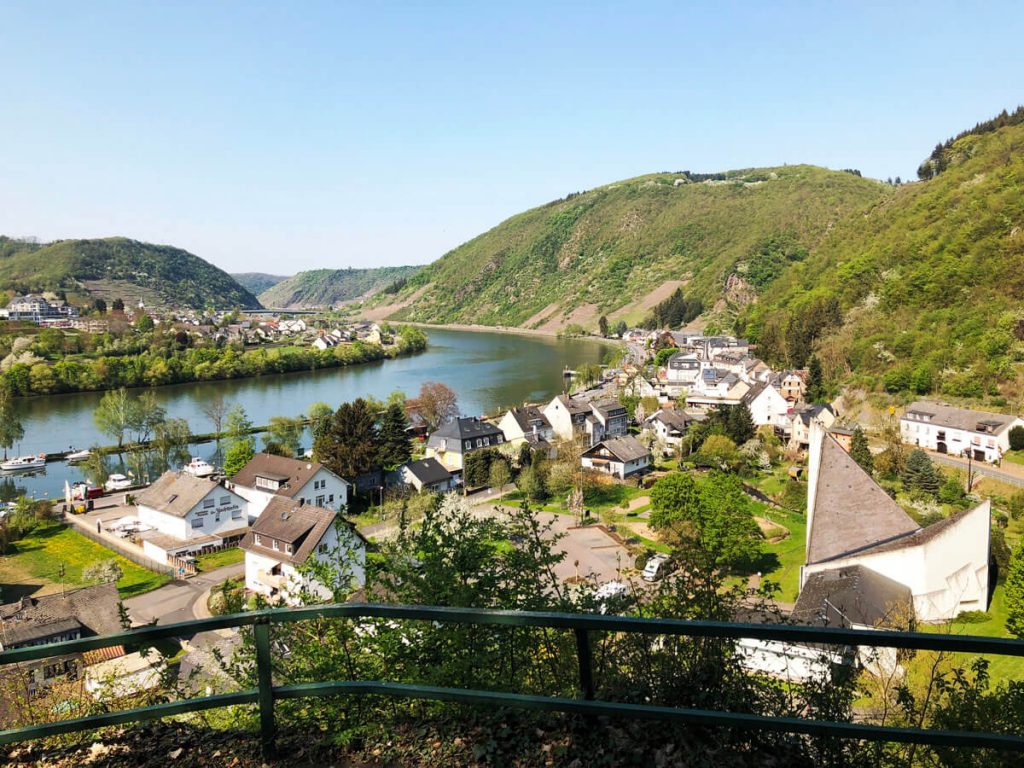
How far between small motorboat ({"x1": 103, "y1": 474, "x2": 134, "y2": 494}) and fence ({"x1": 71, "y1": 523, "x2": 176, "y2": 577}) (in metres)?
5.66

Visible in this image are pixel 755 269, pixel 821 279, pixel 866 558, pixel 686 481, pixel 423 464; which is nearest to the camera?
pixel 866 558

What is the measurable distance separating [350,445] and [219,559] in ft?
26.1

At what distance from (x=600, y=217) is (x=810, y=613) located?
169 metres

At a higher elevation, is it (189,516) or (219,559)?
(189,516)

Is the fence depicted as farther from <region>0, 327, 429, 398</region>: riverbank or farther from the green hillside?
the green hillside

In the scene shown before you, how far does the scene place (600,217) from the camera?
6801 inches

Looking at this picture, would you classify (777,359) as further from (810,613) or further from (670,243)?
(670,243)

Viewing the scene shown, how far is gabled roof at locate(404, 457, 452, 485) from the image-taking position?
31.0m

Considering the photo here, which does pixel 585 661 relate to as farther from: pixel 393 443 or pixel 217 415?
pixel 217 415

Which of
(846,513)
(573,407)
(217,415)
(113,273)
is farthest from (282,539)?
(113,273)

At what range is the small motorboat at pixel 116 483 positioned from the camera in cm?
3262

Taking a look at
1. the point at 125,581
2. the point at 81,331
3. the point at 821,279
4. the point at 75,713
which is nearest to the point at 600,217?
the point at 821,279

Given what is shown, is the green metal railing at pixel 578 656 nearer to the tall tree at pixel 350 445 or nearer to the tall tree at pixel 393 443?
the tall tree at pixel 350 445

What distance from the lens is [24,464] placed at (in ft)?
121
